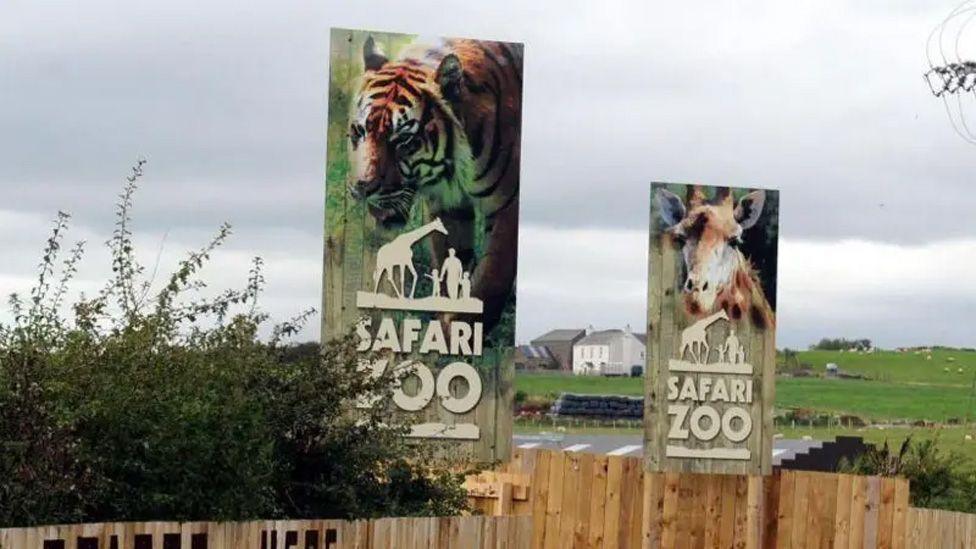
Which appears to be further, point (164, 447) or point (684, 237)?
point (684, 237)

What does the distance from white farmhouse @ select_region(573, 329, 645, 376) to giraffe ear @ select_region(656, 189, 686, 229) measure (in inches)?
1525

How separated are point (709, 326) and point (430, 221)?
4596mm

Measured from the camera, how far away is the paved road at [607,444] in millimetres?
30812

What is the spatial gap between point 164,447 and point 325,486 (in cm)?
187

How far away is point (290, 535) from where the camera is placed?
12.8m

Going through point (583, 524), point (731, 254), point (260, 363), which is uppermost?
point (731, 254)

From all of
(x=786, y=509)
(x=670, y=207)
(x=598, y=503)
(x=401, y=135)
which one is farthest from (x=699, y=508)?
(x=401, y=135)

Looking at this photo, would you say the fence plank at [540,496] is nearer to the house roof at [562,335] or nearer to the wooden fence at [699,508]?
the wooden fence at [699,508]

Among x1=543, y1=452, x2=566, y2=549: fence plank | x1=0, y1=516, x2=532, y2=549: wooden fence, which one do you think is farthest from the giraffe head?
A: x1=0, y1=516, x2=532, y2=549: wooden fence

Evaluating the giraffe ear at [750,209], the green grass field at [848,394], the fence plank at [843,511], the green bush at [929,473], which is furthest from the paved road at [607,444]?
the green grass field at [848,394]

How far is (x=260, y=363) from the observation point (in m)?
13.4

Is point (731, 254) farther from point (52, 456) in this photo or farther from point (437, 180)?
point (52, 456)

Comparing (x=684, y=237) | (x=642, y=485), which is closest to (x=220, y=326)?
(x=684, y=237)

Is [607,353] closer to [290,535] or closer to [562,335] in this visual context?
[562,335]
